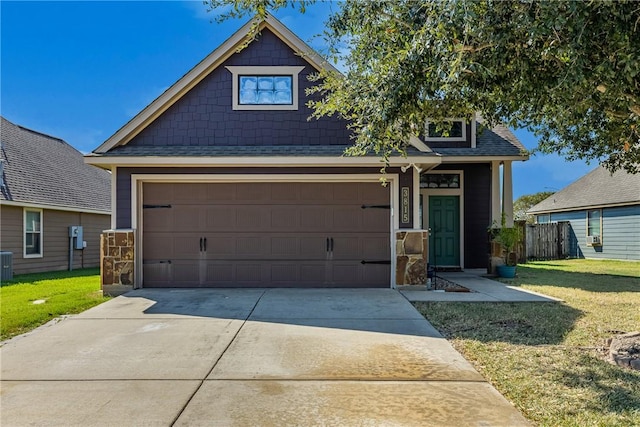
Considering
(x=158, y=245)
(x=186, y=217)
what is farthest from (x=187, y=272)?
(x=186, y=217)

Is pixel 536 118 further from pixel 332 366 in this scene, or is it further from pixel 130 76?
pixel 130 76

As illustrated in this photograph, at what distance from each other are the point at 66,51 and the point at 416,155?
45.0 feet

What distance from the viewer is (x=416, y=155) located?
8.39 metres

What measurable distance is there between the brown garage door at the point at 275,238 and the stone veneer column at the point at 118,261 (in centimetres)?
33

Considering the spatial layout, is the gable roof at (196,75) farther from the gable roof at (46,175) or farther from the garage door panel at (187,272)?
the gable roof at (46,175)

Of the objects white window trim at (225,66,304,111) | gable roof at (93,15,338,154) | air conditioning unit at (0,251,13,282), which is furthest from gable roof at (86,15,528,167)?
air conditioning unit at (0,251,13,282)

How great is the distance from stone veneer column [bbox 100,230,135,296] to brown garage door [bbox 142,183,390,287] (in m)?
0.33

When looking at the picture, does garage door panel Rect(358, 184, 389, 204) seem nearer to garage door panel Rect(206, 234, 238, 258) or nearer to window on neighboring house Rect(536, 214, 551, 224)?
garage door panel Rect(206, 234, 238, 258)

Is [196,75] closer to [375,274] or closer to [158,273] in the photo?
[158,273]

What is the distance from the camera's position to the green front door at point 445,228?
40.2ft

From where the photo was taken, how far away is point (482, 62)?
464 centimetres

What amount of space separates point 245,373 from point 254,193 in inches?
212

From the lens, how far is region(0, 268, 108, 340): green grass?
6.19m

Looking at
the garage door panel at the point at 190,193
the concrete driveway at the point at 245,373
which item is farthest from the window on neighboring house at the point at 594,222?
the garage door panel at the point at 190,193
